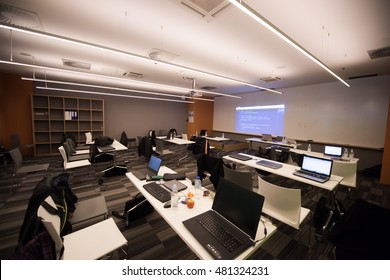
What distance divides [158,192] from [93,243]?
0.69 metres

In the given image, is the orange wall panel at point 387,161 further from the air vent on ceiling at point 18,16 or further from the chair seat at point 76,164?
the air vent on ceiling at point 18,16

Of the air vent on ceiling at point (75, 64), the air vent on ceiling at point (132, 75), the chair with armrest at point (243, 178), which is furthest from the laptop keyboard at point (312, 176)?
the air vent on ceiling at point (75, 64)

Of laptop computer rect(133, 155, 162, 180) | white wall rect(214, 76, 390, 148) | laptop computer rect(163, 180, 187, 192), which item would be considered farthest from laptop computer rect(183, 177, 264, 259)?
white wall rect(214, 76, 390, 148)

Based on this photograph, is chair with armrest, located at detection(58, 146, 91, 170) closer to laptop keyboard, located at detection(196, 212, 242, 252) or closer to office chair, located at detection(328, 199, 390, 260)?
laptop keyboard, located at detection(196, 212, 242, 252)

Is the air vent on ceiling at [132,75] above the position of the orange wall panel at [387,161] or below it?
above

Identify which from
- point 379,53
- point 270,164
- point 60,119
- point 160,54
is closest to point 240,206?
point 270,164

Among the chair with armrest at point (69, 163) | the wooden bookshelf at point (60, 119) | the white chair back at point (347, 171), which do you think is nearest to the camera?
the white chair back at point (347, 171)

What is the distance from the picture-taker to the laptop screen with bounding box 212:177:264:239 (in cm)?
113

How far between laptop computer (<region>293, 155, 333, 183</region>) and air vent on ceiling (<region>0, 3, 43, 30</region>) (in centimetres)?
469

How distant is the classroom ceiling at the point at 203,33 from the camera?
214cm

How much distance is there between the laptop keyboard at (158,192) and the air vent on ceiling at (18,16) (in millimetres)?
2951

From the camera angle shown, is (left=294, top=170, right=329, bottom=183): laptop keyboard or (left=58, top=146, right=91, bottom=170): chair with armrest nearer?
(left=294, top=170, right=329, bottom=183): laptop keyboard

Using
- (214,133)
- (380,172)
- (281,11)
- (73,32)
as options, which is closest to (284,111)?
(380,172)

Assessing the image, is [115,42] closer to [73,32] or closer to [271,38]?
[73,32]
